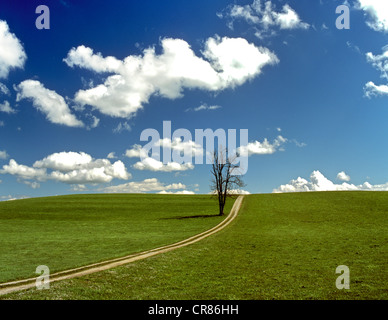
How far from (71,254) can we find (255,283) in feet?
49.0

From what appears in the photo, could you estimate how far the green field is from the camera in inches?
486

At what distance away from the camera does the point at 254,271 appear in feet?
53.6

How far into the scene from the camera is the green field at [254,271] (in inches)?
486
